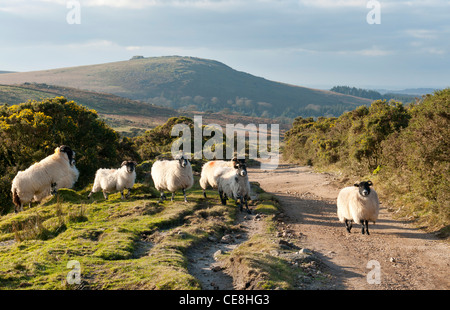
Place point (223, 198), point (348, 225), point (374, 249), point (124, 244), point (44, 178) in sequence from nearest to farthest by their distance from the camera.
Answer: point (124, 244) → point (374, 249) → point (348, 225) → point (44, 178) → point (223, 198)

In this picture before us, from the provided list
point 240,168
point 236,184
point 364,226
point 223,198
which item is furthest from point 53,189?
point 364,226

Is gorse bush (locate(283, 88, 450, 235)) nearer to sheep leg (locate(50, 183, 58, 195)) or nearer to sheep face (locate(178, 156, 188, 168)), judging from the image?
sheep face (locate(178, 156, 188, 168))

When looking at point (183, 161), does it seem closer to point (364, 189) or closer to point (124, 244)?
point (124, 244)

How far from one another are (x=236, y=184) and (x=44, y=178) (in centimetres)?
795

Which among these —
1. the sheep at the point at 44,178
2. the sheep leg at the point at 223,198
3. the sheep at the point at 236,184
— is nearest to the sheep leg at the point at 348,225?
the sheep at the point at 236,184

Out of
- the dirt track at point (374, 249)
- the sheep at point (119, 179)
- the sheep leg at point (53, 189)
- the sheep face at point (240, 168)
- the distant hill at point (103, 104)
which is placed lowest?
the dirt track at point (374, 249)

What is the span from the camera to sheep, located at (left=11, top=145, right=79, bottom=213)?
1492cm

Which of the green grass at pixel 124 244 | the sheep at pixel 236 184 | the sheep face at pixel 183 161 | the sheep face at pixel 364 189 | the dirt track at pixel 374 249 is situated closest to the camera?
the green grass at pixel 124 244

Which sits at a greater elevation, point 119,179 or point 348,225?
point 119,179

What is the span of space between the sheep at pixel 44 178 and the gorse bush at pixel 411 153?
14.5 m

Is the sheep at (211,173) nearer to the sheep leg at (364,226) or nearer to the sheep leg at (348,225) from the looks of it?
the sheep leg at (348,225)

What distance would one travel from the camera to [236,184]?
14.9 m

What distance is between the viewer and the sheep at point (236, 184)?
14883 millimetres
